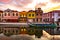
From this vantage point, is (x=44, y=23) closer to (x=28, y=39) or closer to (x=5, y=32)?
(x=28, y=39)

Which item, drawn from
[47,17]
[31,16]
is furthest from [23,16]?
[47,17]

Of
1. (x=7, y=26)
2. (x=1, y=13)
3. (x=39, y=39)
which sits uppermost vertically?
(x=1, y=13)

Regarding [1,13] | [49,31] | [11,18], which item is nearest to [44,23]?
[49,31]

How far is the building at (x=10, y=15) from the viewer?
7.28 feet

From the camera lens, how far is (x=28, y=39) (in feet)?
7.10

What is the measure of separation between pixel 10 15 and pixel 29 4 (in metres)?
0.28

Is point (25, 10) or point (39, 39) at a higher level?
point (25, 10)

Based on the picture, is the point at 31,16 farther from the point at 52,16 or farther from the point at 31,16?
the point at 52,16

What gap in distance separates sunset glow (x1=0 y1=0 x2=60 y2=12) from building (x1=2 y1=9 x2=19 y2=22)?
5cm

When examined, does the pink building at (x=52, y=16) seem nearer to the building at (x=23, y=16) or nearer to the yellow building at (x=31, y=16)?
the yellow building at (x=31, y=16)

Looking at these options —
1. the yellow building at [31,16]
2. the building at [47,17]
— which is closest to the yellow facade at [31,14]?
the yellow building at [31,16]

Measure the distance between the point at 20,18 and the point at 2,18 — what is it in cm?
23

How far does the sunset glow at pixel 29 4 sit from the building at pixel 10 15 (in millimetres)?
51

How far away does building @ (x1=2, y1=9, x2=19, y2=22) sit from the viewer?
222cm
